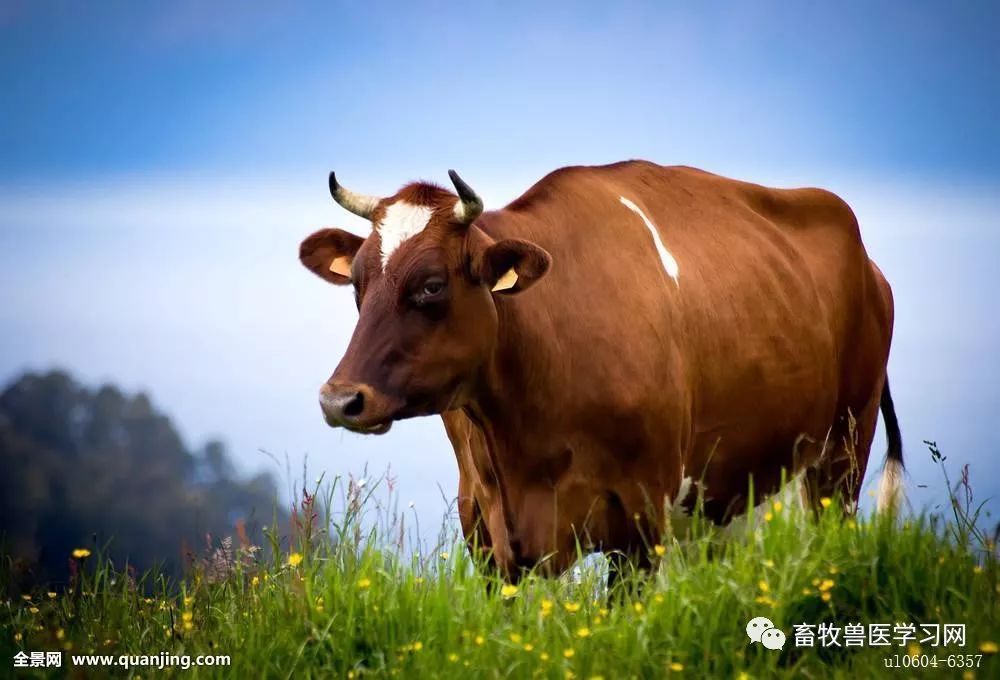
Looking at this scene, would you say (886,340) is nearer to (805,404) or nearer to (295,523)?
(805,404)

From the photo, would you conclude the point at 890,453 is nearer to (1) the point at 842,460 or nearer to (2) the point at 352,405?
(1) the point at 842,460

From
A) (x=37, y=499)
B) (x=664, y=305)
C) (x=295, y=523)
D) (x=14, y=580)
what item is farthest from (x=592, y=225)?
(x=37, y=499)

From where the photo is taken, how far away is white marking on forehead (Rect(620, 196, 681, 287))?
758 centimetres

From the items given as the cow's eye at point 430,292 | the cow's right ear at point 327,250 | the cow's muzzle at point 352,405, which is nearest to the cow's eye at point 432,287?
the cow's eye at point 430,292

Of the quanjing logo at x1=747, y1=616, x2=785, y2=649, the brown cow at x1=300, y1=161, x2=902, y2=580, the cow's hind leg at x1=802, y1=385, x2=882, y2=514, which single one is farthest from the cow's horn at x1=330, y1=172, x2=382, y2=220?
the cow's hind leg at x1=802, y1=385, x2=882, y2=514

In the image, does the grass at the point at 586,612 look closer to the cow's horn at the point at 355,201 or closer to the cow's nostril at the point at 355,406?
the cow's nostril at the point at 355,406

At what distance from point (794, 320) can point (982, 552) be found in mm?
2678

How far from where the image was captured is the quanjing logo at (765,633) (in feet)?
17.6

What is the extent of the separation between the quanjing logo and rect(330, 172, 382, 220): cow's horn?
A: 294 cm

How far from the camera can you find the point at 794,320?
8320 mm

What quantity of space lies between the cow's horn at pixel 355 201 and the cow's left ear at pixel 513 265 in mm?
744

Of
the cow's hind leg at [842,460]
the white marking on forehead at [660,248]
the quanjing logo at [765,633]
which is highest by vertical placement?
the white marking on forehead at [660,248]

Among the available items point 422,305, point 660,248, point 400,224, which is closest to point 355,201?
point 400,224

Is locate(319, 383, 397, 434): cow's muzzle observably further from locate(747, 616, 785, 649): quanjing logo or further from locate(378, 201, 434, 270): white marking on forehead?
locate(747, 616, 785, 649): quanjing logo
